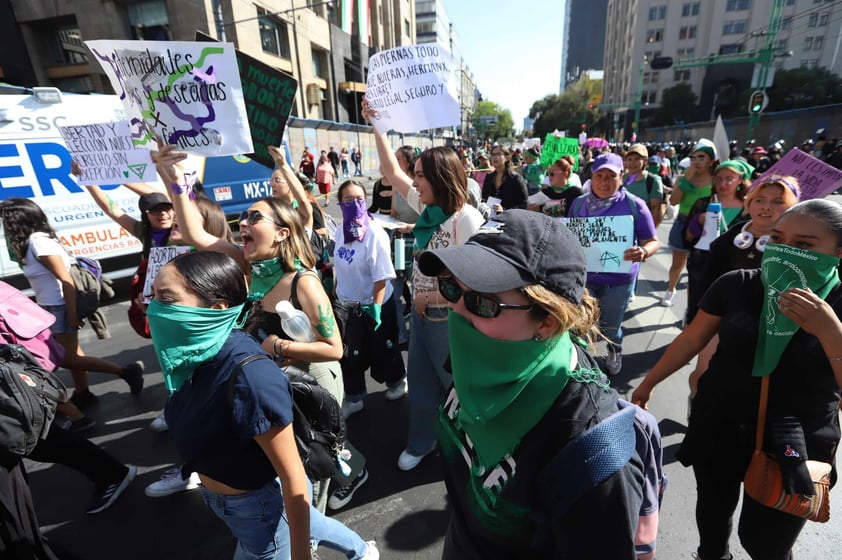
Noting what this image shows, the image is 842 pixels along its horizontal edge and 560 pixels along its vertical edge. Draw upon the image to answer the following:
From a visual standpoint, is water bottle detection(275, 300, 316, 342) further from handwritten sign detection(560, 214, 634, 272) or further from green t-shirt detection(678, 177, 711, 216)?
green t-shirt detection(678, 177, 711, 216)

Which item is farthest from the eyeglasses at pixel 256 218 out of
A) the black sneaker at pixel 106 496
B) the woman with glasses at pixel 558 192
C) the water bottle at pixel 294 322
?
the woman with glasses at pixel 558 192

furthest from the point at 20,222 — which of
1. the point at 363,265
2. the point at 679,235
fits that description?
the point at 679,235

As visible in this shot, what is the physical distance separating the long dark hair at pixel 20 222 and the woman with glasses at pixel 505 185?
4457 millimetres

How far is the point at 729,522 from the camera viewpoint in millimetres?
1887

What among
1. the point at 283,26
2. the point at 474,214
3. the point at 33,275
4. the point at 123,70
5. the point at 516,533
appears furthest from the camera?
the point at 283,26

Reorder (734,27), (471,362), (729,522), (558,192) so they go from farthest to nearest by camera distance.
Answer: (734,27)
(558,192)
(729,522)
(471,362)

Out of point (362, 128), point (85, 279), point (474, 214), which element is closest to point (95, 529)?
point (85, 279)

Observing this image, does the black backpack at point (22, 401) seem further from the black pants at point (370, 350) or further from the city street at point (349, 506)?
the black pants at point (370, 350)

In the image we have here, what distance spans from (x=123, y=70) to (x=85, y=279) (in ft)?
6.04

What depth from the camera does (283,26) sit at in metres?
22.1

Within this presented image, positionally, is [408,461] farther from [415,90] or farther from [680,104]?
[680,104]

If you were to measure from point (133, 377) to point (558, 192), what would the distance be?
16.0ft

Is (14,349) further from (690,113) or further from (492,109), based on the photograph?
(492,109)

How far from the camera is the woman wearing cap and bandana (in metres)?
0.95
